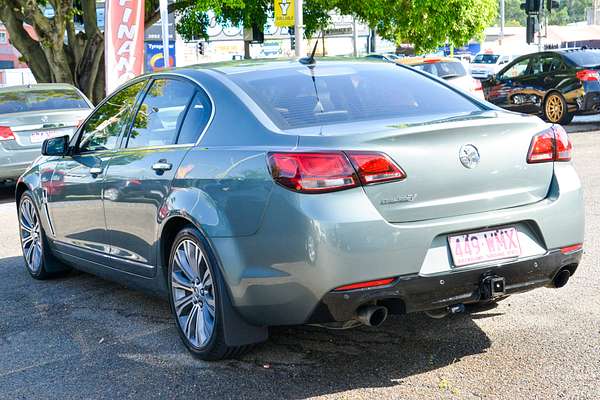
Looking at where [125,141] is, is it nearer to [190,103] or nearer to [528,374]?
[190,103]

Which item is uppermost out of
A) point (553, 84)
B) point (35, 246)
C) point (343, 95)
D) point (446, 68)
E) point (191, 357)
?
point (343, 95)

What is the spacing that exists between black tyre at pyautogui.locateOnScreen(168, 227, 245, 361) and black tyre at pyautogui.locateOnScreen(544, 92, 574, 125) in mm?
15516

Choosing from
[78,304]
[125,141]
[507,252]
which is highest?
[125,141]

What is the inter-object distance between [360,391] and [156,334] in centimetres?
164

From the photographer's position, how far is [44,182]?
6926 millimetres

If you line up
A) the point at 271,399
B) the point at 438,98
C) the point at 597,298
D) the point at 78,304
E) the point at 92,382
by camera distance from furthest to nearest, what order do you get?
the point at 78,304 < the point at 597,298 < the point at 438,98 < the point at 92,382 < the point at 271,399

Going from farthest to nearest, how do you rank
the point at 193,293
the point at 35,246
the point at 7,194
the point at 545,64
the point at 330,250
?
the point at 545,64, the point at 7,194, the point at 35,246, the point at 193,293, the point at 330,250

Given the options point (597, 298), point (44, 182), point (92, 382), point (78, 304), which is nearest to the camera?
point (92, 382)

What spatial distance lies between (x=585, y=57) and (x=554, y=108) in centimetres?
120

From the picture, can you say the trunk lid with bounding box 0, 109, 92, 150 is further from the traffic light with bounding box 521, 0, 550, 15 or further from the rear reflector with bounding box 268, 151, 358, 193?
the traffic light with bounding box 521, 0, 550, 15

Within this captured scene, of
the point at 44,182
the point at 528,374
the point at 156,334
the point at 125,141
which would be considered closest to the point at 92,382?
the point at 156,334

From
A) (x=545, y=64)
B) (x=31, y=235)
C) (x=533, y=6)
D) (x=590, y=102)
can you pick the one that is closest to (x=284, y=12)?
(x=545, y=64)

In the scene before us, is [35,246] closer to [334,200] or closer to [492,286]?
[334,200]

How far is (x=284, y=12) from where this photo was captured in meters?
19.3
